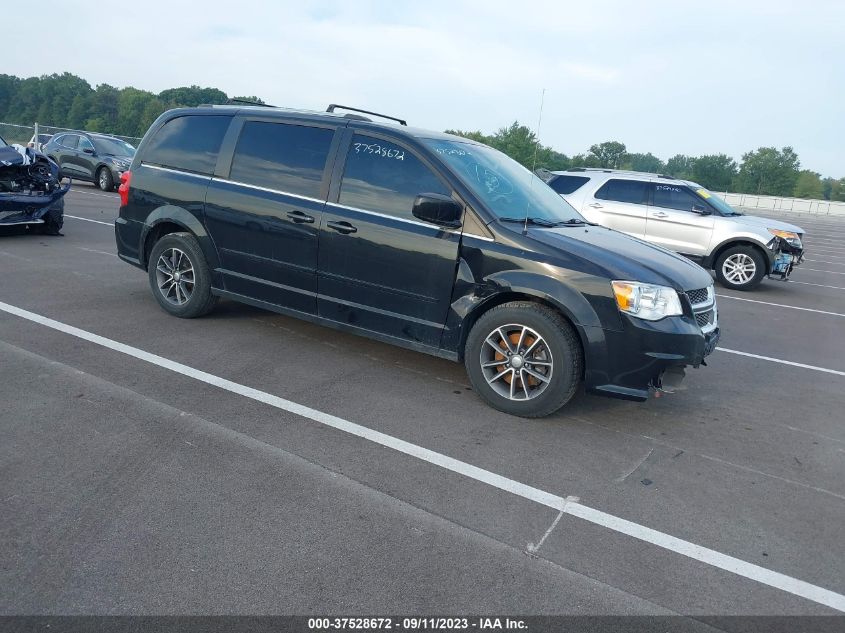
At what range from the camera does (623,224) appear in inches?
488

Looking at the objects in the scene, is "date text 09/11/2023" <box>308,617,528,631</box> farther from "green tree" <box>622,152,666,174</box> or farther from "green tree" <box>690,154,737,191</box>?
"green tree" <box>690,154,737,191</box>

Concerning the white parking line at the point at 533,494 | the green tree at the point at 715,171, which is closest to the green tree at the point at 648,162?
the green tree at the point at 715,171

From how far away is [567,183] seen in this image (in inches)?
512

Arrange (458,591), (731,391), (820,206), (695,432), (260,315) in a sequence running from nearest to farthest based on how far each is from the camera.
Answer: (458,591) → (695,432) → (731,391) → (260,315) → (820,206)

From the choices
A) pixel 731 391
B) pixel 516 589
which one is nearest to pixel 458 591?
pixel 516 589

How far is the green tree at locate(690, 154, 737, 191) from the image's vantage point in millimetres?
102500

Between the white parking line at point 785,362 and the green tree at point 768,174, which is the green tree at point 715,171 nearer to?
the green tree at point 768,174

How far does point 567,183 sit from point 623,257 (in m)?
8.64

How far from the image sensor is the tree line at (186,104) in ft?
236

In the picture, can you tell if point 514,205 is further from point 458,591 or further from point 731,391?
point 458,591

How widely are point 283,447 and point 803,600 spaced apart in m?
2.68

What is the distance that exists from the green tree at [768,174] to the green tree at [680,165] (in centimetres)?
904

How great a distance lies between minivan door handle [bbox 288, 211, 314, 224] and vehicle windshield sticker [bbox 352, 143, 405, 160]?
2.10ft

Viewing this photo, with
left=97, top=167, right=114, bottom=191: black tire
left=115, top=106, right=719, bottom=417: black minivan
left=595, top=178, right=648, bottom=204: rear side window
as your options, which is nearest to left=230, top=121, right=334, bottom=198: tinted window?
left=115, top=106, right=719, bottom=417: black minivan
